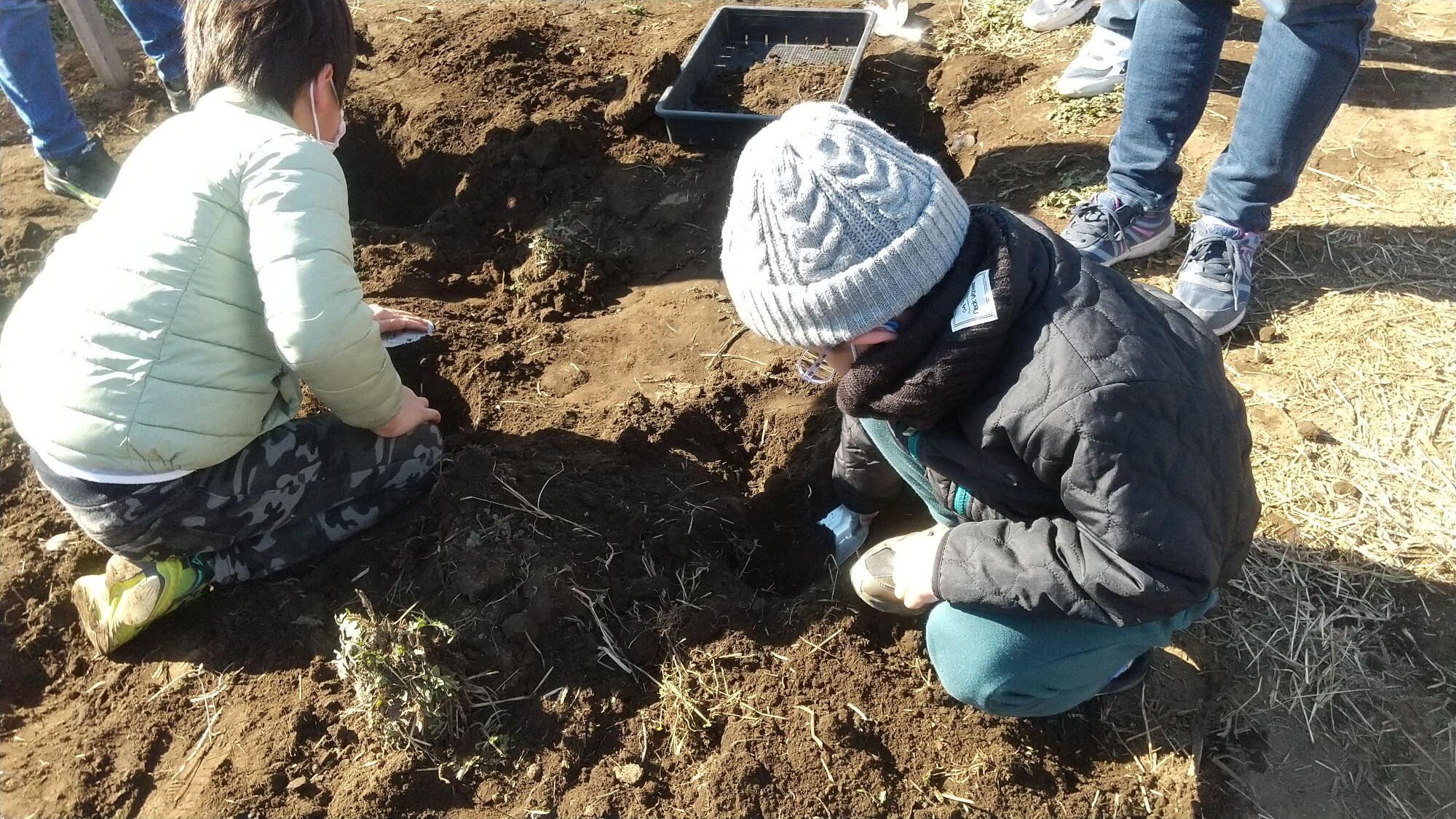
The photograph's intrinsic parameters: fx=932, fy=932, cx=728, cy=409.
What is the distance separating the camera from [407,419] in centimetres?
268

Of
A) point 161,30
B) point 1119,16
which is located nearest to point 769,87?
point 1119,16

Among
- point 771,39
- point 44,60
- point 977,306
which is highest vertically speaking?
point 977,306

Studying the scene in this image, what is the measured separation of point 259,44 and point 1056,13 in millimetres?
3863

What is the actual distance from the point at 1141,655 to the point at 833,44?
380cm

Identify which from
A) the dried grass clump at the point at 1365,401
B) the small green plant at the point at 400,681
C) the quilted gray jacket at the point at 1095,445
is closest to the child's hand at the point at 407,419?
the small green plant at the point at 400,681

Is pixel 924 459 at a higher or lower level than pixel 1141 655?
higher

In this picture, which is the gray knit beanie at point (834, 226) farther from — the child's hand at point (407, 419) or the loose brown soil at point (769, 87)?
the loose brown soil at point (769, 87)

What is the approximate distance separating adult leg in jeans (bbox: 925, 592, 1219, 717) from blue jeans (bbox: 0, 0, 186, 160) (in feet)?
13.2

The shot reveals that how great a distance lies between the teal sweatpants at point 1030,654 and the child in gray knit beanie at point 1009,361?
132 millimetres

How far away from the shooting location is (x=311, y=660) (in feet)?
7.85

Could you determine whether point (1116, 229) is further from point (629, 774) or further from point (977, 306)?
point (629, 774)

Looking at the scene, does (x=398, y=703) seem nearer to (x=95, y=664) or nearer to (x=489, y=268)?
(x=95, y=664)

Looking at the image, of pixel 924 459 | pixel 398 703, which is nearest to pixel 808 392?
pixel 924 459

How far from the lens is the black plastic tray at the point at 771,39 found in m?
4.62
